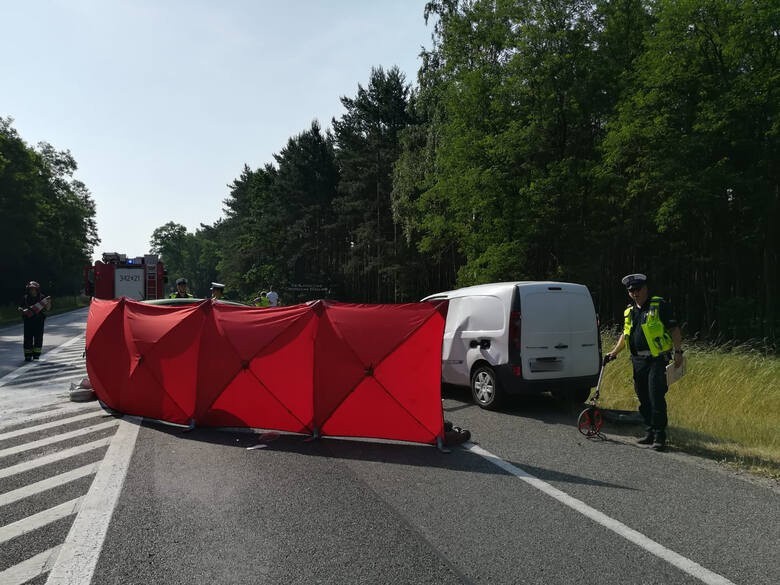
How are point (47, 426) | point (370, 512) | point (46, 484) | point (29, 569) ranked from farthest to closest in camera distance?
1. point (47, 426)
2. point (46, 484)
3. point (370, 512)
4. point (29, 569)

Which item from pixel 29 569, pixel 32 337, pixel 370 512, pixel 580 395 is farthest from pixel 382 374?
pixel 32 337

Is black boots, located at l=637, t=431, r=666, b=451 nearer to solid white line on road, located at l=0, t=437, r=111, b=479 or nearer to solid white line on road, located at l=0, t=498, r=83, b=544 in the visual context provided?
solid white line on road, located at l=0, t=498, r=83, b=544

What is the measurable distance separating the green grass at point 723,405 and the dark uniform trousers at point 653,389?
1.26ft

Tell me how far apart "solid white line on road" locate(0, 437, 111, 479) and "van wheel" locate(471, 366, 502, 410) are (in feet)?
16.3

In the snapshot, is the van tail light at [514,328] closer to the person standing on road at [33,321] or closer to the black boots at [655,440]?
the black boots at [655,440]

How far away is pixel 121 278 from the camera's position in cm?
1942

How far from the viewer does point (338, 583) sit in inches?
129

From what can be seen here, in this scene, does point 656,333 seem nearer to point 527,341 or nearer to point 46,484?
point 527,341

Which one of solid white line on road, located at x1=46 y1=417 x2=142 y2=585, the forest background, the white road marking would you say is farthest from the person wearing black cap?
the forest background

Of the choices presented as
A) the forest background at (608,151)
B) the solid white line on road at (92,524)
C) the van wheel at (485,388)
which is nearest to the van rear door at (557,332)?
the van wheel at (485,388)

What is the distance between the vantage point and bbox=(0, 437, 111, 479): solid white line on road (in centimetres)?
563

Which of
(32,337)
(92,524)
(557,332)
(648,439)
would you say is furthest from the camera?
(32,337)

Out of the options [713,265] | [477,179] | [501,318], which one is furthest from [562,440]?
[713,265]

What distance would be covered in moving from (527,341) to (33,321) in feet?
42.3
